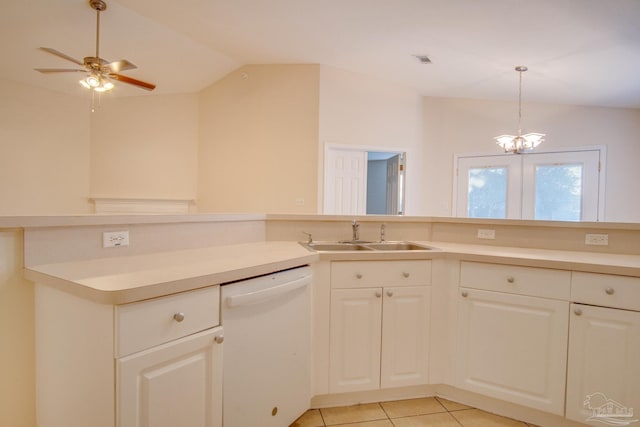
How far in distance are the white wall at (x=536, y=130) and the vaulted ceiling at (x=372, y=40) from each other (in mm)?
244

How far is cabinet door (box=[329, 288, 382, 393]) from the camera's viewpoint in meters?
1.67

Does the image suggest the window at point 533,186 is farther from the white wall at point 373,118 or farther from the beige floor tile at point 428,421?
the beige floor tile at point 428,421

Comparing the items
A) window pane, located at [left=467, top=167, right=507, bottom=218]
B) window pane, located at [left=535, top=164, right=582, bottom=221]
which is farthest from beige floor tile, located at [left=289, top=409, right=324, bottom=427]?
window pane, located at [left=535, top=164, right=582, bottom=221]

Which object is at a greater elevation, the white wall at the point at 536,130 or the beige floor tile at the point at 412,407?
the white wall at the point at 536,130

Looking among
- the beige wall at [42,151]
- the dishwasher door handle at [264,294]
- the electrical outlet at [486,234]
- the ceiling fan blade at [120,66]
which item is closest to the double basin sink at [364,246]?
the electrical outlet at [486,234]

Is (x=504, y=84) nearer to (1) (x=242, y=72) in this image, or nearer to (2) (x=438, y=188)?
(2) (x=438, y=188)

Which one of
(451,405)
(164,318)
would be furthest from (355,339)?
(164,318)

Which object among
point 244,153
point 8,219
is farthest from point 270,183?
point 8,219

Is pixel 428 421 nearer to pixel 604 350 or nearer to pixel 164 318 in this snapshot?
pixel 604 350

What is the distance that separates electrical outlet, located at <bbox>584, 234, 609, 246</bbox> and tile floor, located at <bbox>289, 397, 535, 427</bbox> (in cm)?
105

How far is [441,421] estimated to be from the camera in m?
1.65

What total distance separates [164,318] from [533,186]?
5.11 metres

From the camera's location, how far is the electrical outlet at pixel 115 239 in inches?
52.2

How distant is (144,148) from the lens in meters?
5.03
